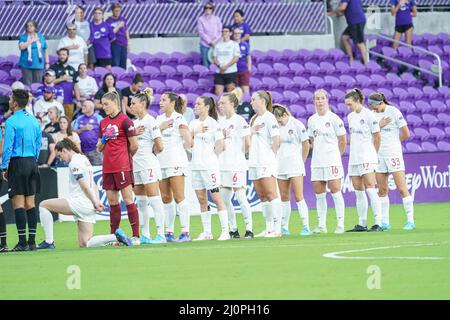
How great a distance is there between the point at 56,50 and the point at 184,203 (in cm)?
1186

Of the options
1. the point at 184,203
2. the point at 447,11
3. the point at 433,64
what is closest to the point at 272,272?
the point at 184,203

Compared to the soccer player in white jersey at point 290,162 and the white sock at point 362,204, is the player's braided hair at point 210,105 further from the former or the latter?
the white sock at point 362,204

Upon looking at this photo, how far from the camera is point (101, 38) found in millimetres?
26641

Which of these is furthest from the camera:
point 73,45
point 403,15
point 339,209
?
point 403,15

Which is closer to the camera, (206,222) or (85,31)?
(206,222)

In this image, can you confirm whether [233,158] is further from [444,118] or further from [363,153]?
[444,118]

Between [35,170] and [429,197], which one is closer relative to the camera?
[35,170]

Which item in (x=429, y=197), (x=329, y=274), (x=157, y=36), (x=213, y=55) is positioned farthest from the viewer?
(x=157, y=36)

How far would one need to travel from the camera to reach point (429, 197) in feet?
85.5

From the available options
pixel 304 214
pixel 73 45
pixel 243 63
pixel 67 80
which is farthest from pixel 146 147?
pixel 243 63

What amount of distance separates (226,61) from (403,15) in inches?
261

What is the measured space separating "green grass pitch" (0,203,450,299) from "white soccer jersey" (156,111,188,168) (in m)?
1.42

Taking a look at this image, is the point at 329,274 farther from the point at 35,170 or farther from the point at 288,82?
the point at 288,82

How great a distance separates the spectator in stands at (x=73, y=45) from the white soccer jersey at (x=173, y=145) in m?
9.75
